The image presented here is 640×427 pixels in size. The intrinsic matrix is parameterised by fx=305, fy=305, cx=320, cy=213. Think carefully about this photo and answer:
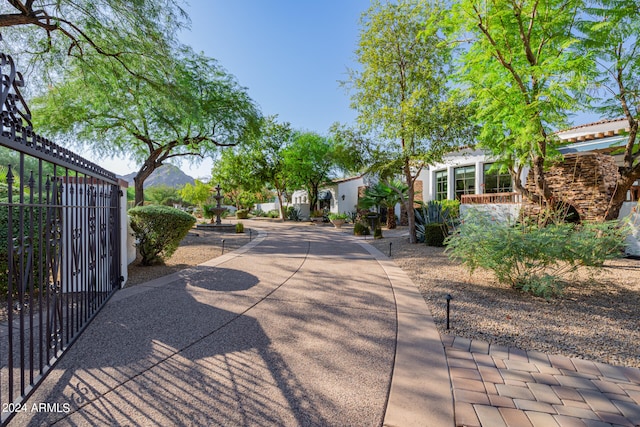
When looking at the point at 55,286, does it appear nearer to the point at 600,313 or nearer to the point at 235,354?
the point at 235,354

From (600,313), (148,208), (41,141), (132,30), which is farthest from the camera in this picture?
(132,30)

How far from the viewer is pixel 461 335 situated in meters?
3.75

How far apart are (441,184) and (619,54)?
1443cm

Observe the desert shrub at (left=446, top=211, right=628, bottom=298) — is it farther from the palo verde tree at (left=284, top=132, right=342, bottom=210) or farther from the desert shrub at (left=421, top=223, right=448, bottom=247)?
the palo verde tree at (left=284, top=132, right=342, bottom=210)

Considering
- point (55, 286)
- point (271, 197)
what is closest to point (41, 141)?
point (55, 286)

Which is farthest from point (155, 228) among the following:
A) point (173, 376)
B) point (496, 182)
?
point (496, 182)

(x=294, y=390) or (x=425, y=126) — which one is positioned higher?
(x=425, y=126)

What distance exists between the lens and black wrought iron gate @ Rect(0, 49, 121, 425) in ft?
6.98

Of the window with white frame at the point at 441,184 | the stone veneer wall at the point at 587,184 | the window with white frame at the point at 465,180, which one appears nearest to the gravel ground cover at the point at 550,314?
the stone veneer wall at the point at 587,184

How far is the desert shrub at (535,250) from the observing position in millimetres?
4992

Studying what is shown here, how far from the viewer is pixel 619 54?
7.14 metres

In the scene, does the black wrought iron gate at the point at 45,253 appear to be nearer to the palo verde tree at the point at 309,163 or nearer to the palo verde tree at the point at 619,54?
the palo verde tree at the point at 619,54

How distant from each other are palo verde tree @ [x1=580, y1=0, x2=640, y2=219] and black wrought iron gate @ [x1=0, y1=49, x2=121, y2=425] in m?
8.81

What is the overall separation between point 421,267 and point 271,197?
44.6 metres
